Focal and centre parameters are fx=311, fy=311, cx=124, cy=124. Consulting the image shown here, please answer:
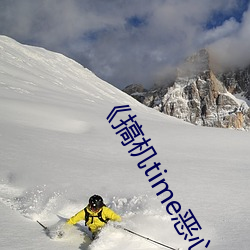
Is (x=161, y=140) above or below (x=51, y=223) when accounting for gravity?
above

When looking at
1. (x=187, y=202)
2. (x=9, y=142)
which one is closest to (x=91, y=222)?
(x=187, y=202)

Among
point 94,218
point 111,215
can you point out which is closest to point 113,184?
point 111,215

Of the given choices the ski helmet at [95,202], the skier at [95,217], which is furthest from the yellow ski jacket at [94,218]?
the ski helmet at [95,202]

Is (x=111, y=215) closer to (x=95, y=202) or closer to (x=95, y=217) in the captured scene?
(x=95, y=217)

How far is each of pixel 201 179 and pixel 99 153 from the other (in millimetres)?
4032

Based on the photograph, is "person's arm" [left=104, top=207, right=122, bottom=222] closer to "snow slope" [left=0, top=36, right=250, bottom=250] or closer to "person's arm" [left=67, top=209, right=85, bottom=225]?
"snow slope" [left=0, top=36, right=250, bottom=250]

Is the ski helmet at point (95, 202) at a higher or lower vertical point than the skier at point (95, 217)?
higher

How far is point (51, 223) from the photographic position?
6.44m

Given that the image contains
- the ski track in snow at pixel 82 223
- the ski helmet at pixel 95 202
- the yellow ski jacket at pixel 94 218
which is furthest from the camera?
the yellow ski jacket at pixel 94 218

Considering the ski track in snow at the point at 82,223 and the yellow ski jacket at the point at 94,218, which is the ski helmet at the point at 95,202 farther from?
the ski track in snow at the point at 82,223

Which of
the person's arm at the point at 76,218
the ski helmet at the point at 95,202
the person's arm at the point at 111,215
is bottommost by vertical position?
the person's arm at the point at 111,215

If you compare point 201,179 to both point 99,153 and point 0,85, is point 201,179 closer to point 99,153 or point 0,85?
point 99,153

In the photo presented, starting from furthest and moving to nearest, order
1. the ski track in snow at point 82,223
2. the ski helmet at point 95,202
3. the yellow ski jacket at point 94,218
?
the yellow ski jacket at point 94,218
the ski helmet at point 95,202
the ski track in snow at point 82,223

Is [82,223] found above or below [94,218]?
above
